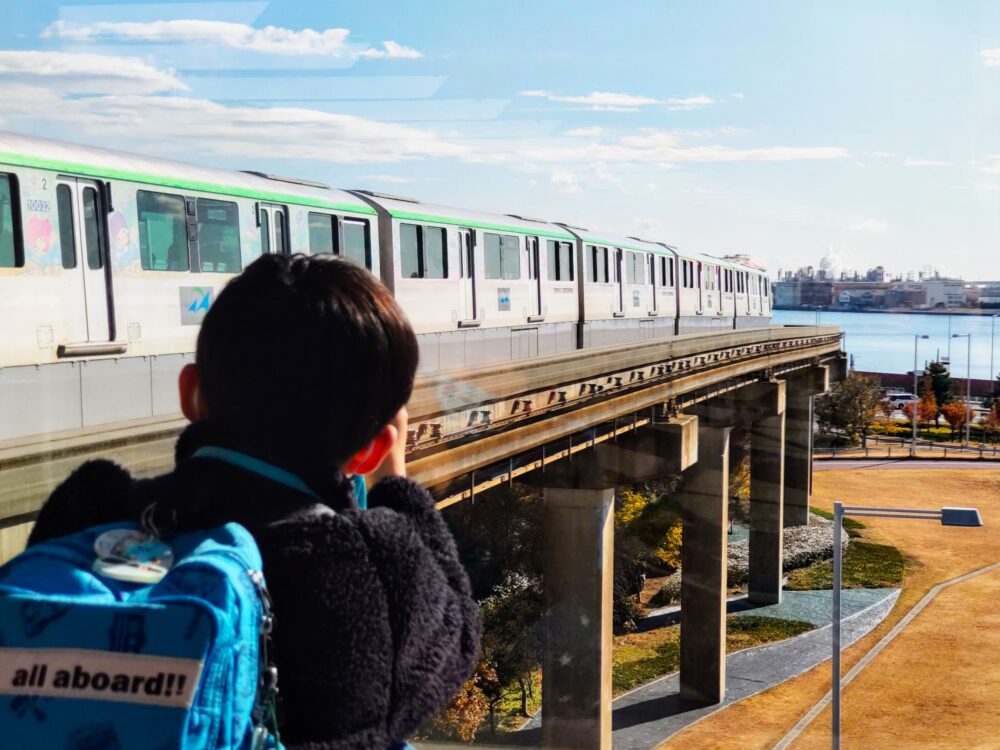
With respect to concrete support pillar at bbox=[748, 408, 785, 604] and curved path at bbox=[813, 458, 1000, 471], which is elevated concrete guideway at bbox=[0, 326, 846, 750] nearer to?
concrete support pillar at bbox=[748, 408, 785, 604]

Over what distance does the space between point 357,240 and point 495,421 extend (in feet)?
11.9

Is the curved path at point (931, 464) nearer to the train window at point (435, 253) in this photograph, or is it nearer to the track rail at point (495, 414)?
the track rail at point (495, 414)

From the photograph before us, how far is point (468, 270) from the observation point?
1283cm

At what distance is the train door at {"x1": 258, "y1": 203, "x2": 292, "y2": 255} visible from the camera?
8.70 m

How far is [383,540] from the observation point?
1229 millimetres

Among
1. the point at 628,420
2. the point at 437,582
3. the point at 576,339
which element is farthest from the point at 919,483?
the point at 437,582

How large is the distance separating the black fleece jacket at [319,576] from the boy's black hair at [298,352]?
5cm

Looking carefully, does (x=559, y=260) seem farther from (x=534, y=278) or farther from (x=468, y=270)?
(x=468, y=270)

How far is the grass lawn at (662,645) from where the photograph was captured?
16969 millimetres

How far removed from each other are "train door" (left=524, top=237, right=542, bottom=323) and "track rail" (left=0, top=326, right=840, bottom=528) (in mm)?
1475

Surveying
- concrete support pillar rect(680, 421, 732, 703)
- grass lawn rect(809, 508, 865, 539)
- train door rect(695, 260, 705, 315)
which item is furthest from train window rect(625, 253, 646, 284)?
grass lawn rect(809, 508, 865, 539)

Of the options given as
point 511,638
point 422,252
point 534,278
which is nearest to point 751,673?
point 511,638

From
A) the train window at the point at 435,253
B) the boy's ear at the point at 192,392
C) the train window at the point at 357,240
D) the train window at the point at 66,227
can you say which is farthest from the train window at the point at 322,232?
the boy's ear at the point at 192,392

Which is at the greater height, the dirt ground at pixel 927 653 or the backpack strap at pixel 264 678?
the backpack strap at pixel 264 678
